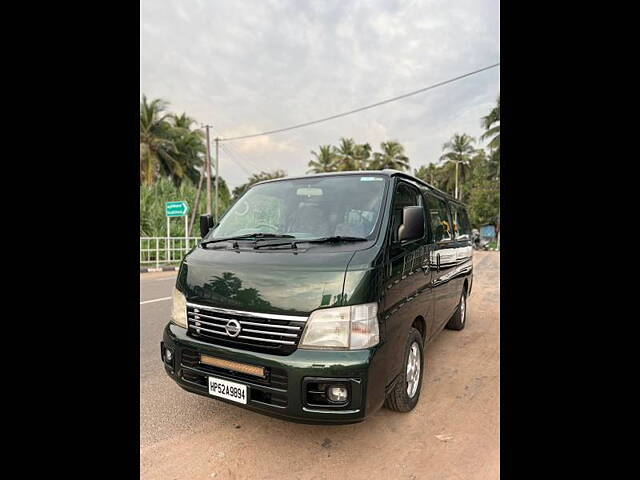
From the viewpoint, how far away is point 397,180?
3043 mm

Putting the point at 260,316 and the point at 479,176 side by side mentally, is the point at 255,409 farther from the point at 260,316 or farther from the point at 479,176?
the point at 479,176

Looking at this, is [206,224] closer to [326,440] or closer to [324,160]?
[326,440]

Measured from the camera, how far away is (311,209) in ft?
9.80

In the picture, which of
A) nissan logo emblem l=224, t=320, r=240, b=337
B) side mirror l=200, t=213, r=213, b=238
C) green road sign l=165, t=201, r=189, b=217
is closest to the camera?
nissan logo emblem l=224, t=320, r=240, b=337

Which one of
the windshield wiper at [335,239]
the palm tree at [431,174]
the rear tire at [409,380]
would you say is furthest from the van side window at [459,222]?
the palm tree at [431,174]

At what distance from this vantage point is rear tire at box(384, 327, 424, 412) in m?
2.68

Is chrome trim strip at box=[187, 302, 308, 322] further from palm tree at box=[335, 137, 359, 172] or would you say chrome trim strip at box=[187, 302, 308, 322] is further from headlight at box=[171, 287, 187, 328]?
palm tree at box=[335, 137, 359, 172]

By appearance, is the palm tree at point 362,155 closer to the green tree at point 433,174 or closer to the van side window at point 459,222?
the green tree at point 433,174

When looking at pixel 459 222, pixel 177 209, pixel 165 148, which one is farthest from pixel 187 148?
pixel 459 222

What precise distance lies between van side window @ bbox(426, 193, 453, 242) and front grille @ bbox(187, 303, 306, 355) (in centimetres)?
218

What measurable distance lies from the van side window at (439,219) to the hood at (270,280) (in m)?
1.90

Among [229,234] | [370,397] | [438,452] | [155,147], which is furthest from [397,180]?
[155,147]

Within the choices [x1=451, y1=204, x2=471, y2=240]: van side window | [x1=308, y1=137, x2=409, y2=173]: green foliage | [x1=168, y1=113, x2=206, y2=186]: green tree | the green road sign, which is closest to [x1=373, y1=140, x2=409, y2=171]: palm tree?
[x1=308, y1=137, x2=409, y2=173]: green foliage
